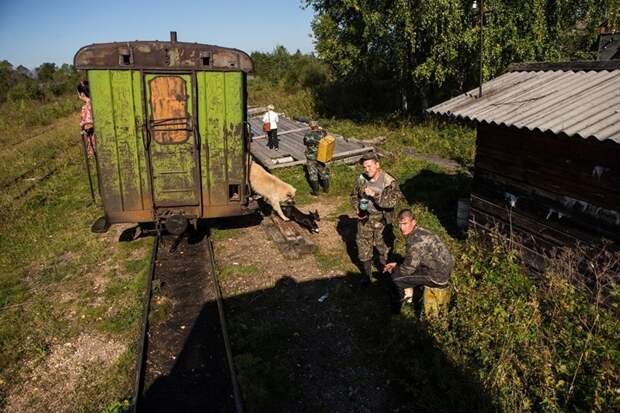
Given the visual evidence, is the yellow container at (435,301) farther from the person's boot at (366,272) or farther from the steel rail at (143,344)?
the steel rail at (143,344)

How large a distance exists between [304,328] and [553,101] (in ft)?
16.4

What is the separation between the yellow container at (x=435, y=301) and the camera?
558cm

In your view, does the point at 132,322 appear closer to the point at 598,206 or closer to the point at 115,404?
the point at 115,404

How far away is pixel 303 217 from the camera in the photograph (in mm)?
9531

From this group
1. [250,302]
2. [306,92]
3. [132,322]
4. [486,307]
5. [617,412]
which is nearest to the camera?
[617,412]

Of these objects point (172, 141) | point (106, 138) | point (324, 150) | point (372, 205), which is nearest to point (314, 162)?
point (324, 150)

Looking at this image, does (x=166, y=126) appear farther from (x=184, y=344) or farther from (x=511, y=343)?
(x=511, y=343)

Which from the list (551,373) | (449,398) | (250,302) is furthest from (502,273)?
(250,302)

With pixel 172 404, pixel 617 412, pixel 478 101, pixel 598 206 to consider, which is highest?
pixel 478 101

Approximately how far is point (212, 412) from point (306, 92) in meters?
24.7

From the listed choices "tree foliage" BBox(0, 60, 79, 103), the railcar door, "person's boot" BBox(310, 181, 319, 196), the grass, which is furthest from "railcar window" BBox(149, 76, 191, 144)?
"tree foliage" BBox(0, 60, 79, 103)

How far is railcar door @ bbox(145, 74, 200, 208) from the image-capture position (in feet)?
23.8

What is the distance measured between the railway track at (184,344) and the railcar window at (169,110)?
7.36 ft

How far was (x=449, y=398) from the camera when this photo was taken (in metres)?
4.60
